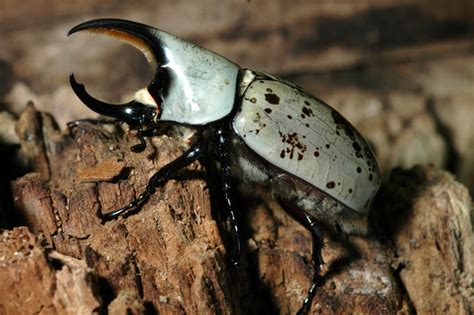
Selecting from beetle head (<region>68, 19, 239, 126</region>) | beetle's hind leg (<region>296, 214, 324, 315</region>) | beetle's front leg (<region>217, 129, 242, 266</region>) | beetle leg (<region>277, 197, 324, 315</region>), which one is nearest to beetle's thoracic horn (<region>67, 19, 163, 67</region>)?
beetle head (<region>68, 19, 239, 126</region>)

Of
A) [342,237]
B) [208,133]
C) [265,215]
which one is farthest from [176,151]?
[342,237]

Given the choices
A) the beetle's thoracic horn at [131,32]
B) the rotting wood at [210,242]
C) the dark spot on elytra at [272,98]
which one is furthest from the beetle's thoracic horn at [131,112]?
the dark spot on elytra at [272,98]

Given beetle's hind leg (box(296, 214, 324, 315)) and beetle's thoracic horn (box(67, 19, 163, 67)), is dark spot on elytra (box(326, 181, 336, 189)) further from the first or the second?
beetle's thoracic horn (box(67, 19, 163, 67))

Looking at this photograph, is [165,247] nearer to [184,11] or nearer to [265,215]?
[265,215]

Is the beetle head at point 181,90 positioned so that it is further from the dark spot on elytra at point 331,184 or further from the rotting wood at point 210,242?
the dark spot on elytra at point 331,184

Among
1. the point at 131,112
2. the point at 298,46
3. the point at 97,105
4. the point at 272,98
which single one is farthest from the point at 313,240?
the point at 298,46

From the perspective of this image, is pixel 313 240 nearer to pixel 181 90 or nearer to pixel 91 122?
pixel 181 90

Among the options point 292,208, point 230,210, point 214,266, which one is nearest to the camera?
point 214,266
